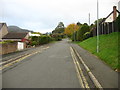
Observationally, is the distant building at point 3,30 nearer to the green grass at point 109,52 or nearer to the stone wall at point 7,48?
the stone wall at point 7,48

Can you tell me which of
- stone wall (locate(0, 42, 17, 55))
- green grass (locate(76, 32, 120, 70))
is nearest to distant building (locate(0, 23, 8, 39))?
stone wall (locate(0, 42, 17, 55))

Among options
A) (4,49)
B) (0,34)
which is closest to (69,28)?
(0,34)

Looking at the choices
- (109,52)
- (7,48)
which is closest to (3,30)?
(7,48)

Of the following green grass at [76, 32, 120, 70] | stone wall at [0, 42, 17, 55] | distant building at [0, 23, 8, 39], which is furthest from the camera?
distant building at [0, 23, 8, 39]

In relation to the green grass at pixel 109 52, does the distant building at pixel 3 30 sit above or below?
above

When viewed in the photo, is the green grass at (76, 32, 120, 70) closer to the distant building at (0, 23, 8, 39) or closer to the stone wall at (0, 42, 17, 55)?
the stone wall at (0, 42, 17, 55)

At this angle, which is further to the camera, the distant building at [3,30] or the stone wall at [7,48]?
the distant building at [3,30]

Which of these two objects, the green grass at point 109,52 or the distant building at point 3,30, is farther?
the distant building at point 3,30

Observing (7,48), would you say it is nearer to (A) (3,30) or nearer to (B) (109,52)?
(B) (109,52)

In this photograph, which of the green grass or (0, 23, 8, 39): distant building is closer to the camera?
the green grass

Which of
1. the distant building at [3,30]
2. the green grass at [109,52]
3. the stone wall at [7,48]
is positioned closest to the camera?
the green grass at [109,52]

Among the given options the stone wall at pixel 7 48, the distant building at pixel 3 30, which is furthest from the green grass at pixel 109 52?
the distant building at pixel 3 30

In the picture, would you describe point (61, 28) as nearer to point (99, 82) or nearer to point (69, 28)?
point (69, 28)

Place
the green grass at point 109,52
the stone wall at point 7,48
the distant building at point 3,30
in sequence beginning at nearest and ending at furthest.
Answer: the green grass at point 109,52, the stone wall at point 7,48, the distant building at point 3,30
